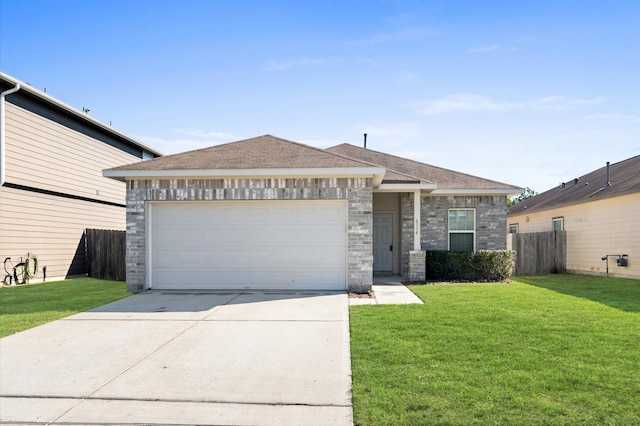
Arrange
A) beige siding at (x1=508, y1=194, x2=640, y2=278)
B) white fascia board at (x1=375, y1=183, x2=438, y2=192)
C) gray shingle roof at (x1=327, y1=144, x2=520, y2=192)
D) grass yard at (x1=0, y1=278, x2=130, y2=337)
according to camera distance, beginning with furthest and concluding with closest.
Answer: gray shingle roof at (x1=327, y1=144, x2=520, y2=192), beige siding at (x1=508, y1=194, x2=640, y2=278), white fascia board at (x1=375, y1=183, x2=438, y2=192), grass yard at (x1=0, y1=278, x2=130, y2=337)

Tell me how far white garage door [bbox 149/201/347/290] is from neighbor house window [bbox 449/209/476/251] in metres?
5.59

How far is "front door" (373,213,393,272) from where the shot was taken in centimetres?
1478

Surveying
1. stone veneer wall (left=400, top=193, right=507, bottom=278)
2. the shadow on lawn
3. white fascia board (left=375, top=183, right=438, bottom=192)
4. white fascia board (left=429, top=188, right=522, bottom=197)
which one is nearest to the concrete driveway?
white fascia board (left=375, top=183, right=438, bottom=192)

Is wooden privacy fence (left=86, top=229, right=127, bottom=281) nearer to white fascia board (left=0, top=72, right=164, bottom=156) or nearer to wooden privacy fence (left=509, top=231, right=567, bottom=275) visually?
white fascia board (left=0, top=72, right=164, bottom=156)

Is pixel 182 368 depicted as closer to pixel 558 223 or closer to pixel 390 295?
pixel 390 295

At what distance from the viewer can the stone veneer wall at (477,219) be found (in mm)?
14312

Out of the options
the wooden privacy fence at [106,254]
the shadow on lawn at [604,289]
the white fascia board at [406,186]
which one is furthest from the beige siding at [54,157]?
the shadow on lawn at [604,289]

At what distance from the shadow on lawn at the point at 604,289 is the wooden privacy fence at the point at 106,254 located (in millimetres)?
13494

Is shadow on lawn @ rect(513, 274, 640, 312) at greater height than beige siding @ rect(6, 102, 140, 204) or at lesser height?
lesser

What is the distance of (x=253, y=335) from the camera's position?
6.43 meters

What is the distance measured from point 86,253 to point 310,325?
43.6 ft

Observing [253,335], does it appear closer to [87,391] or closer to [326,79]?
[87,391]

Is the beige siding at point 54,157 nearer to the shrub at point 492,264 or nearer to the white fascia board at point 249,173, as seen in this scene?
the white fascia board at point 249,173

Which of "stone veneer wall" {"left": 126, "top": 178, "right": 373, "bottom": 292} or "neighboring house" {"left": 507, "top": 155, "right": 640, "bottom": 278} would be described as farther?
"neighboring house" {"left": 507, "top": 155, "right": 640, "bottom": 278}
